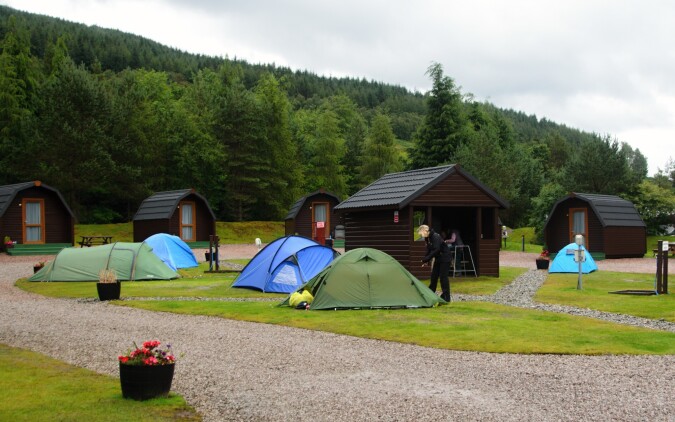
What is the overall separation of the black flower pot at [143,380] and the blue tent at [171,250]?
19924 mm

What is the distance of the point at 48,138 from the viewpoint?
48469 millimetres

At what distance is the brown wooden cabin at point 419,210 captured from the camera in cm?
2225

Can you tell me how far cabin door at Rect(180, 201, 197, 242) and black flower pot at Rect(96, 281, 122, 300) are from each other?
2493cm

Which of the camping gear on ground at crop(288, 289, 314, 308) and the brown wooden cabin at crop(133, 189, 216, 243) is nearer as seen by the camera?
the camping gear on ground at crop(288, 289, 314, 308)

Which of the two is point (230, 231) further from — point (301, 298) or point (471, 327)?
point (471, 327)

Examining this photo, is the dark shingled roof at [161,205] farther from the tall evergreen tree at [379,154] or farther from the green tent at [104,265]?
the tall evergreen tree at [379,154]

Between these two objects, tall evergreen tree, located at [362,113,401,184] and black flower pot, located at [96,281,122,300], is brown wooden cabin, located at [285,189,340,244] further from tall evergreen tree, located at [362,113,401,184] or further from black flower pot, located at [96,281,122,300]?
black flower pot, located at [96,281,122,300]

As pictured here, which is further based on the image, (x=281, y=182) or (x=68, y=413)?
(x=281, y=182)

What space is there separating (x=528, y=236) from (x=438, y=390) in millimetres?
47090

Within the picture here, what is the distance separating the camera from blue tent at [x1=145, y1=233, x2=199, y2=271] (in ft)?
90.6

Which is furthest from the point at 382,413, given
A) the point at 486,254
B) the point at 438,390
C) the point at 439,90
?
the point at 439,90

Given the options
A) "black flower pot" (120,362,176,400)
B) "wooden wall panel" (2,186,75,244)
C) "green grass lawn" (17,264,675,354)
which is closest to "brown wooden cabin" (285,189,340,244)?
"wooden wall panel" (2,186,75,244)

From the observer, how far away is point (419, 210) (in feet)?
77.7

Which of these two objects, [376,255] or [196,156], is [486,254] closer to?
[376,255]
